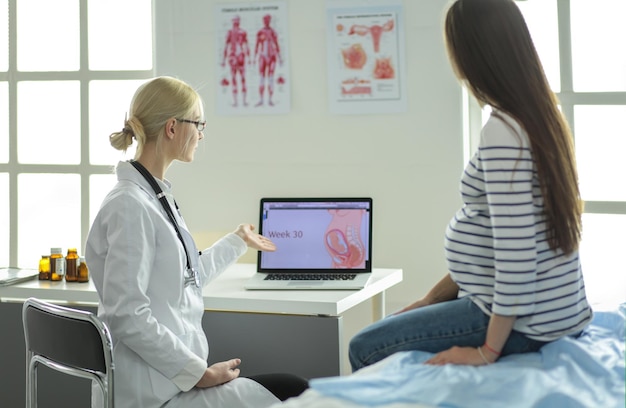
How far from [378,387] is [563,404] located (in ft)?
1.02

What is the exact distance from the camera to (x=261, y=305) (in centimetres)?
242

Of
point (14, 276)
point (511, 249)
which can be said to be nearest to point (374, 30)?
point (14, 276)

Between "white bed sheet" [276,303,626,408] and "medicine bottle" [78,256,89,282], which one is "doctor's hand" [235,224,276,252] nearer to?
"medicine bottle" [78,256,89,282]

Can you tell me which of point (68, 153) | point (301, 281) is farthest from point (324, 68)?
point (68, 153)

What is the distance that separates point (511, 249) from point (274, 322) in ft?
3.78

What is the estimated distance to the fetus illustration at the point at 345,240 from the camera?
8.86 ft

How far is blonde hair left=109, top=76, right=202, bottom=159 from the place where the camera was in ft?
6.89

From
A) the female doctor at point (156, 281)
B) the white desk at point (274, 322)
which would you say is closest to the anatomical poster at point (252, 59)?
the white desk at point (274, 322)

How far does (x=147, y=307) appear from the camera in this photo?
1.93 meters

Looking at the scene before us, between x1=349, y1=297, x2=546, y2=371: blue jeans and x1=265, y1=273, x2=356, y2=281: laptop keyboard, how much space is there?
2.88 ft

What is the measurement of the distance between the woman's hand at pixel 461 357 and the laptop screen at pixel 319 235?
3.65ft

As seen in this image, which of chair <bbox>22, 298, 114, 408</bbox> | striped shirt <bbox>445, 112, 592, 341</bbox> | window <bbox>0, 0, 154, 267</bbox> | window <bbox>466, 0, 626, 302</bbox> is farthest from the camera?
window <bbox>0, 0, 154, 267</bbox>

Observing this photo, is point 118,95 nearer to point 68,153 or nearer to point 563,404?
point 68,153

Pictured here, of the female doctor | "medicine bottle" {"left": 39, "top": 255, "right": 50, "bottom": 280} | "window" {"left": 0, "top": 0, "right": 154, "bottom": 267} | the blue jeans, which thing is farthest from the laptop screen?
"window" {"left": 0, "top": 0, "right": 154, "bottom": 267}
